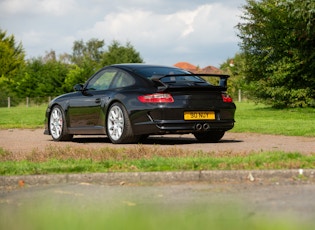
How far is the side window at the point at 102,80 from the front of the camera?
13154 millimetres

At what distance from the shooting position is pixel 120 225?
198 inches

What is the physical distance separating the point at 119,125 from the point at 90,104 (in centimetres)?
115

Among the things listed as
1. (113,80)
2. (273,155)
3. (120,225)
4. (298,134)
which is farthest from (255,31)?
(120,225)

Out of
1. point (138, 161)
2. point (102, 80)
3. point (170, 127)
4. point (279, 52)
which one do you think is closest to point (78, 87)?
point (102, 80)

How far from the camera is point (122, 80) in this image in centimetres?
1277

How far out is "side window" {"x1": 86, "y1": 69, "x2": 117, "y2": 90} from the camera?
13.2 metres

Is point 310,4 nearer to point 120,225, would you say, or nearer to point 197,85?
point 197,85

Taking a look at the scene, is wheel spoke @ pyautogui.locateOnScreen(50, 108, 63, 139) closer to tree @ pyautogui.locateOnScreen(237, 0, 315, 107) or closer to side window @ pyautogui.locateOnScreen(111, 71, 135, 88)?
side window @ pyautogui.locateOnScreen(111, 71, 135, 88)

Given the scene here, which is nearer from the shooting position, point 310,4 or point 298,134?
point 298,134

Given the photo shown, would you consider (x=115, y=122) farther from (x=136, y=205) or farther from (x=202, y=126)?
(x=136, y=205)

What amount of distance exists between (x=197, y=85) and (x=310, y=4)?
1517cm

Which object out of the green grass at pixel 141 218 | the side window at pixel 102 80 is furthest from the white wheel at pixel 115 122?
the green grass at pixel 141 218

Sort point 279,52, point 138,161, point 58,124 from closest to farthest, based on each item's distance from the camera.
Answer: point 138,161, point 58,124, point 279,52

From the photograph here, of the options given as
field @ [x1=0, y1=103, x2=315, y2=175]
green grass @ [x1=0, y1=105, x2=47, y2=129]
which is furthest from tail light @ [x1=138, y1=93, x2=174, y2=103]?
green grass @ [x1=0, y1=105, x2=47, y2=129]
